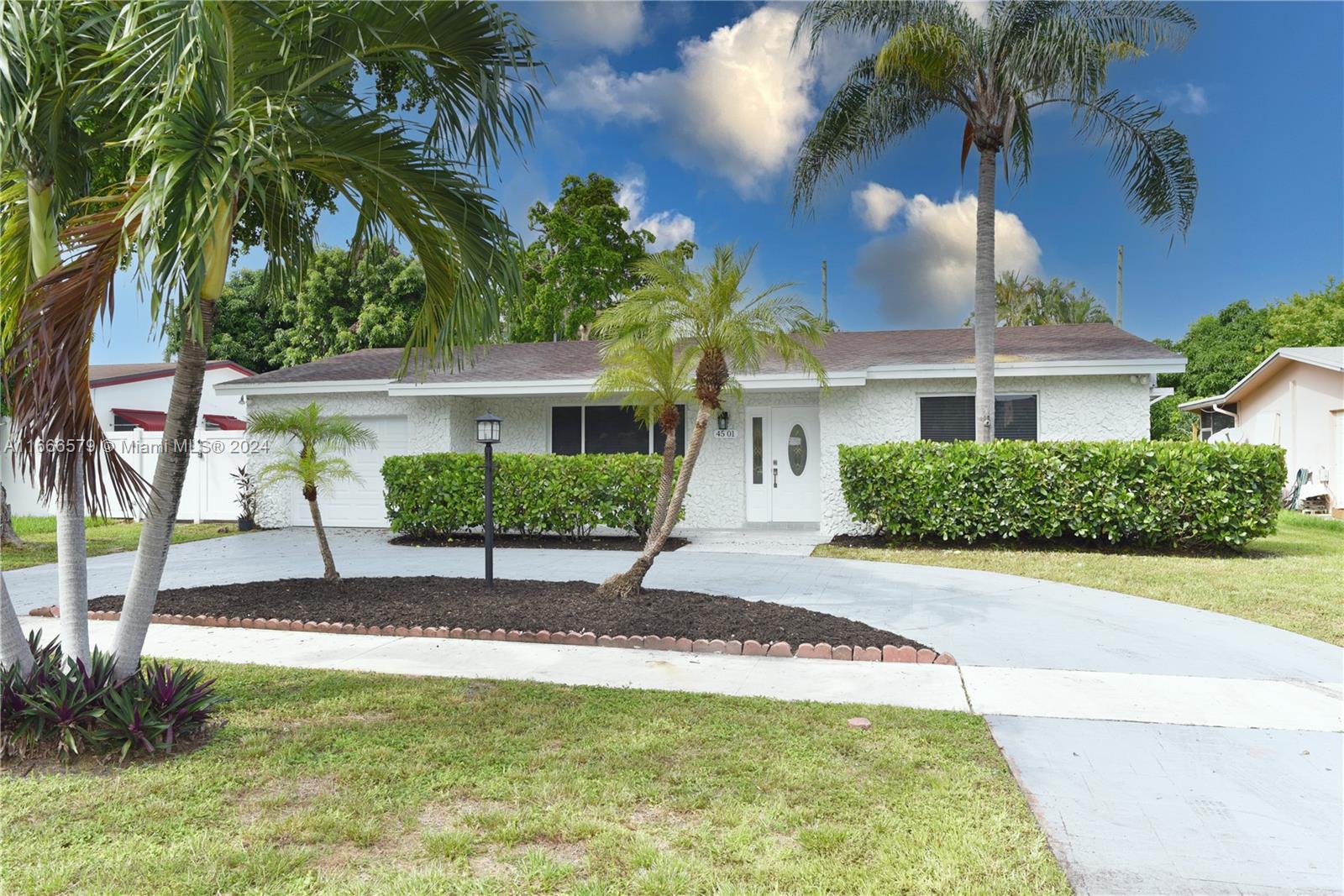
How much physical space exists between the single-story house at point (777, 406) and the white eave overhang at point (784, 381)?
0.09ft

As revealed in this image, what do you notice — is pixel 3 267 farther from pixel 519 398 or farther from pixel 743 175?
pixel 743 175

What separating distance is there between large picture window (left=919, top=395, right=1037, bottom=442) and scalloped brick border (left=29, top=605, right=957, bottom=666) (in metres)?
7.97

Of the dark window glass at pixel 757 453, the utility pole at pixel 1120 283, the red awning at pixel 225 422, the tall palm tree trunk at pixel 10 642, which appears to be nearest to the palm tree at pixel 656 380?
the tall palm tree trunk at pixel 10 642

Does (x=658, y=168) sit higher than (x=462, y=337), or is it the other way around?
(x=658, y=168)

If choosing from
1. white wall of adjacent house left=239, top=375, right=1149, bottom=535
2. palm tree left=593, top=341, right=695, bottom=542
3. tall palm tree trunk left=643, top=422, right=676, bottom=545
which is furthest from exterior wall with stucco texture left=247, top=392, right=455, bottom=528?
tall palm tree trunk left=643, top=422, right=676, bottom=545

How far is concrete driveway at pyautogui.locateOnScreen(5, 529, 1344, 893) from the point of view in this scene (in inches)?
122

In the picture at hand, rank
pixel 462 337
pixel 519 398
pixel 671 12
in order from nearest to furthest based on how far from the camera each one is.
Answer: pixel 462 337 < pixel 519 398 < pixel 671 12

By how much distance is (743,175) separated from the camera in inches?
1034

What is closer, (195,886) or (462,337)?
(195,886)

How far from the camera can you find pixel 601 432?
49.4ft

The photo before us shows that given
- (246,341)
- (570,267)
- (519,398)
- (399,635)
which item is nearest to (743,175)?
(570,267)

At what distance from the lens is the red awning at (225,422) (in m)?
23.5

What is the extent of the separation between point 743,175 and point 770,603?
21454 millimetres

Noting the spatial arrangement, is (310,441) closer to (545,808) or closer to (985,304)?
(545,808)
